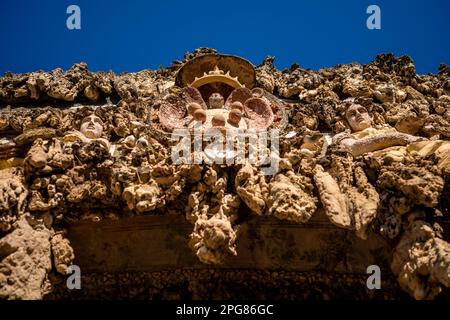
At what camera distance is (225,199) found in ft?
14.5

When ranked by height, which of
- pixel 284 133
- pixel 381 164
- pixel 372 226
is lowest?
pixel 372 226

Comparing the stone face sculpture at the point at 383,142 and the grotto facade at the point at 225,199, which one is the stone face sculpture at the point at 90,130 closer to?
the grotto facade at the point at 225,199

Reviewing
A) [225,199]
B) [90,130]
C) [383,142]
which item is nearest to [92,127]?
[90,130]

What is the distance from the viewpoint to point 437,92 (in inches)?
307

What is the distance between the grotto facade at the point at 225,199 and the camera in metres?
4.00

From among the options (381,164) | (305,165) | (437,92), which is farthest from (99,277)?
(437,92)

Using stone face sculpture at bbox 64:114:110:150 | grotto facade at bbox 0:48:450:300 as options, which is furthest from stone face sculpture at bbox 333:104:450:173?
stone face sculpture at bbox 64:114:110:150

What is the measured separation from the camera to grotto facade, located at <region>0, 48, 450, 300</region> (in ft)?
13.1

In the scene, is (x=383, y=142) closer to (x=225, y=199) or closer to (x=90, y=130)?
(x=225, y=199)

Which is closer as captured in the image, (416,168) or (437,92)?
(416,168)

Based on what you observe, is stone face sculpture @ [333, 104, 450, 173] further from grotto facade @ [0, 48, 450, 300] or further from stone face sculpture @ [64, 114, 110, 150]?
stone face sculpture @ [64, 114, 110, 150]

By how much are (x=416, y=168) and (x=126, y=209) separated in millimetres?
3142

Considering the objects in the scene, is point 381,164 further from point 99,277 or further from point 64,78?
point 64,78

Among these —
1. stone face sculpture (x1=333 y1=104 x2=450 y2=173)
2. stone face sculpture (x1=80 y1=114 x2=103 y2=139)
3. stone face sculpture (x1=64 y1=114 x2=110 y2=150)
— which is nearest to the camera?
stone face sculpture (x1=333 y1=104 x2=450 y2=173)
